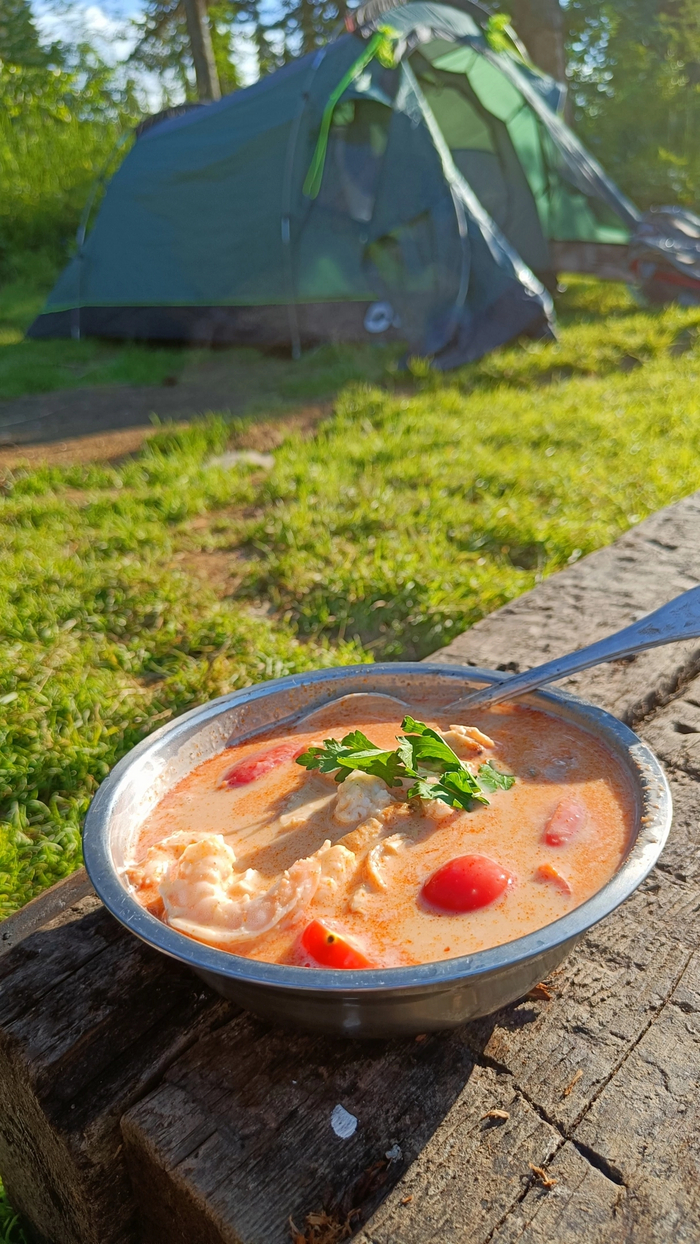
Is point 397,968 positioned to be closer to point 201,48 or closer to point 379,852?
point 379,852

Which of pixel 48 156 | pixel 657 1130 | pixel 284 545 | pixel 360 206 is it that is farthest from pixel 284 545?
pixel 48 156

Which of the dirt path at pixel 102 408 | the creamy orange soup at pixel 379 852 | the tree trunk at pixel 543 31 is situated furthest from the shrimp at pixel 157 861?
the tree trunk at pixel 543 31

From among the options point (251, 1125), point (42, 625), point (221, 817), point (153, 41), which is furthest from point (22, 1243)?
point (153, 41)

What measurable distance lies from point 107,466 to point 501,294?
341 centimetres

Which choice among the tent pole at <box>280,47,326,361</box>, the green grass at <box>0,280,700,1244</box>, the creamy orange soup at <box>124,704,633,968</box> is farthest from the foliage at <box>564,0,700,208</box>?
the creamy orange soup at <box>124,704,633,968</box>

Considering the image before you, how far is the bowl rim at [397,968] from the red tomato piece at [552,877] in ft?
0.34

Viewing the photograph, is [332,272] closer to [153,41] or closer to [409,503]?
[409,503]

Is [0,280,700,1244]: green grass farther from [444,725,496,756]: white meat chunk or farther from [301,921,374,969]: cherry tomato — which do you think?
[444,725,496,756]: white meat chunk

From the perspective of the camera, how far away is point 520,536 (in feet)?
12.3

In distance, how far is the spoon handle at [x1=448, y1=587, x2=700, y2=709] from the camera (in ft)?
5.04

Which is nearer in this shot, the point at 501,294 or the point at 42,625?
the point at 42,625

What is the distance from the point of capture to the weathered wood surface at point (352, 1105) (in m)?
1.09

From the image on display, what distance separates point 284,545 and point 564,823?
257 cm

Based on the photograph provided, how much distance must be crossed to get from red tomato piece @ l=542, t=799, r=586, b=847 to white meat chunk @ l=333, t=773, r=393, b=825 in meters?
0.24
